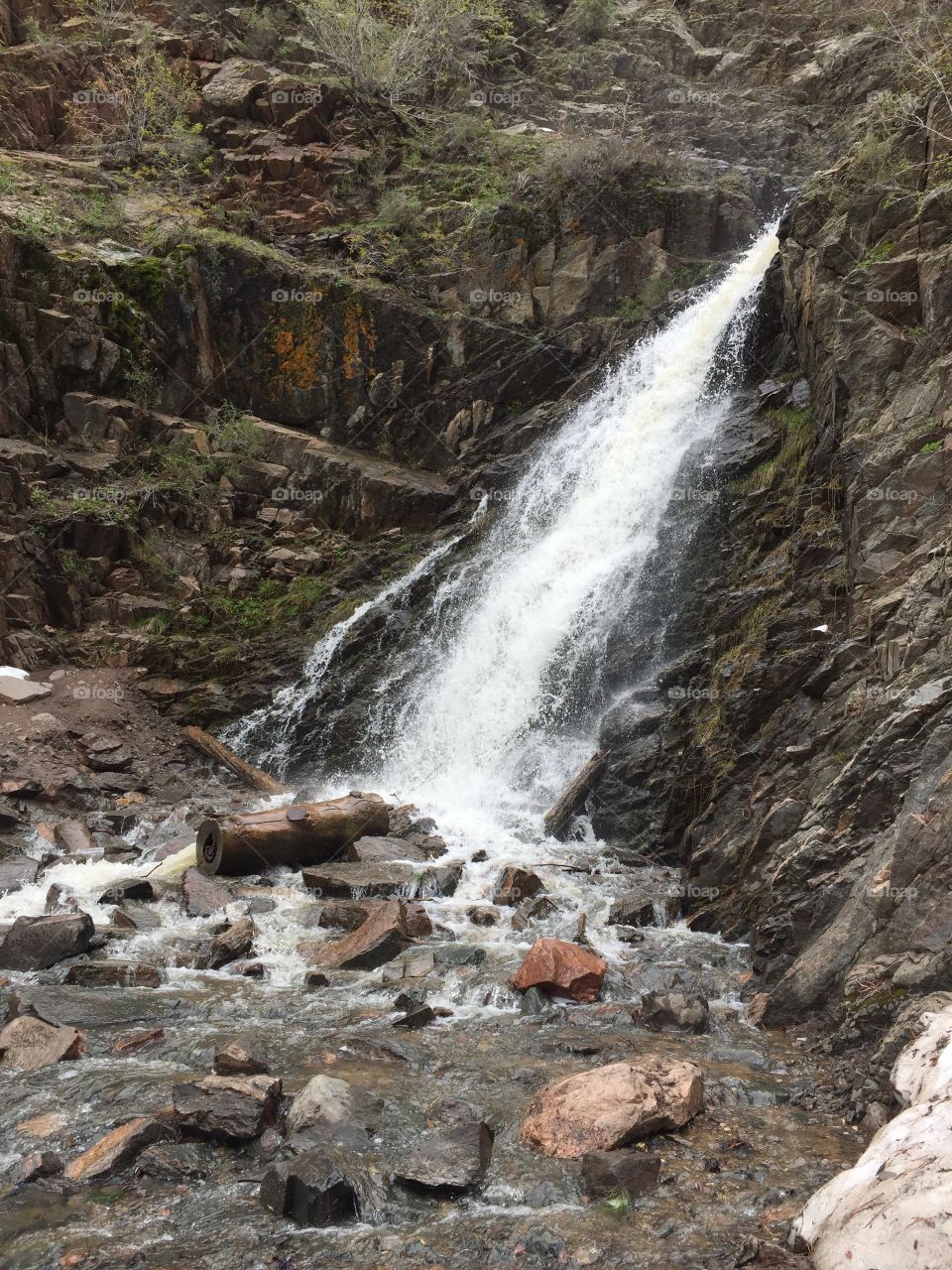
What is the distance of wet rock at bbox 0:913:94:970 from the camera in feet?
24.4

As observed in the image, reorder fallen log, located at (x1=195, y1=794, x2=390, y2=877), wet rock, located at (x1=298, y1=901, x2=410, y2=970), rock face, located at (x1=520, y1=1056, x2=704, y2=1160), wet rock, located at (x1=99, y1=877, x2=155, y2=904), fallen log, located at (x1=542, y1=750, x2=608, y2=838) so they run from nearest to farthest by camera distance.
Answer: rock face, located at (x1=520, y1=1056, x2=704, y2=1160)
wet rock, located at (x1=298, y1=901, x2=410, y2=970)
wet rock, located at (x1=99, y1=877, x2=155, y2=904)
fallen log, located at (x1=195, y1=794, x2=390, y2=877)
fallen log, located at (x1=542, y1=750, x2=608, y2=838)

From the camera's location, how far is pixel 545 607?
1509 cm

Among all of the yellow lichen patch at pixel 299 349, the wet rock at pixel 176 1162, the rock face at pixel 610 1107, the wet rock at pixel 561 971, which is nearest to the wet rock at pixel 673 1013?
the wet rock at pixel 561 971

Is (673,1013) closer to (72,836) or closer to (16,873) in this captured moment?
(16,873)

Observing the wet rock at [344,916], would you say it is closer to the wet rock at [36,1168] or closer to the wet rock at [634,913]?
the wet rock at [634,913]

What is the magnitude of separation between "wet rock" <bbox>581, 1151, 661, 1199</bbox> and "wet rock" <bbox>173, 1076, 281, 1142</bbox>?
5.78 ft

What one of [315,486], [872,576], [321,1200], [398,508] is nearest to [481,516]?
[398,508]

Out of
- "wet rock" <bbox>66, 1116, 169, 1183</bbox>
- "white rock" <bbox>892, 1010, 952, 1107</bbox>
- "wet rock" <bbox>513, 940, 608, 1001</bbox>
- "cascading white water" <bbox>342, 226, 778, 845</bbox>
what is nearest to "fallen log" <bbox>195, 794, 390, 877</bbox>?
"cascading white water" <bbox>342, 226, 778, 845</bbox>

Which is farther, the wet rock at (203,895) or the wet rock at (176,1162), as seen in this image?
the wet rock at (203,895)

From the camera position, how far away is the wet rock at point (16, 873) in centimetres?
943

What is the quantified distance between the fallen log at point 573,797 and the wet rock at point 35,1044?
6.74 meters

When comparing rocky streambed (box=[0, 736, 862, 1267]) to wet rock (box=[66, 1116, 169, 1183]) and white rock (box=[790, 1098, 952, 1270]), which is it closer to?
wet rock (box=[66, 1116, 169, 1183])

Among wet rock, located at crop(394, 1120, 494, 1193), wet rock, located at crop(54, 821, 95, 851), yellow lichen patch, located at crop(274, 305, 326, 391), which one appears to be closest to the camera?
wet rock, located at crop(394, 1120, 494, 1193)

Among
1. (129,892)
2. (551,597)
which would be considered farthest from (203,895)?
(551,597)
